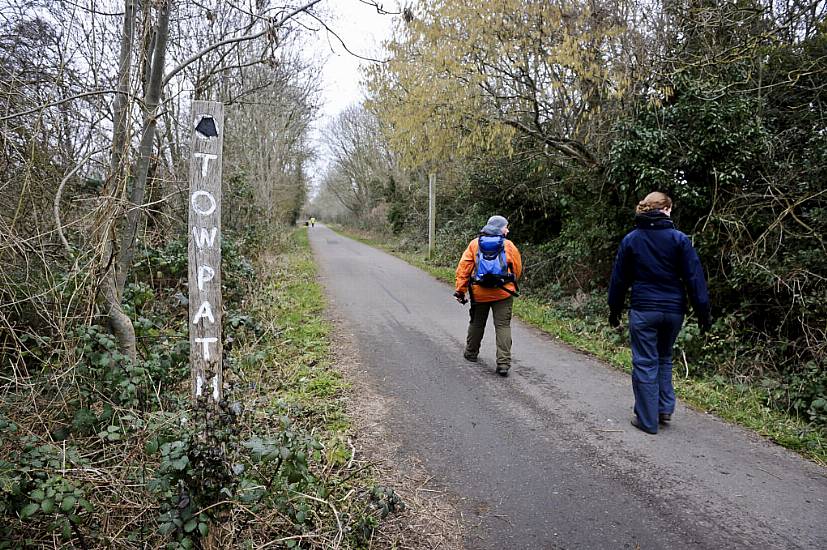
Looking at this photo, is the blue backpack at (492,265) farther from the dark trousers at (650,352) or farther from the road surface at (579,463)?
the dark trousers at (650,352)

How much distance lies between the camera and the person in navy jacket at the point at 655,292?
→ 14.4 ft

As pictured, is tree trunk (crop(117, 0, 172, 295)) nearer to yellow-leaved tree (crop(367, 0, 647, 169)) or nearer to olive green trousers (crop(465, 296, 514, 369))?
olive green trousers (crop(465, 296, 514, 369))

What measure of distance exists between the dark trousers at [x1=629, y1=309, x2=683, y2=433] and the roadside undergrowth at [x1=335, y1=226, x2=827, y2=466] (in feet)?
3.51

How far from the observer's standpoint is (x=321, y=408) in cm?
492

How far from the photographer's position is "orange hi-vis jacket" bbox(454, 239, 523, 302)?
605 cm

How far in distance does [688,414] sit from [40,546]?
17.0ft

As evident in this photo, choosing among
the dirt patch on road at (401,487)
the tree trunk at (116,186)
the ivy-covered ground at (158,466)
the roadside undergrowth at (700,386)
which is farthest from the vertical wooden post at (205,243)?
the roadside undergrowth at (700,386)

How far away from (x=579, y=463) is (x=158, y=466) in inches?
117

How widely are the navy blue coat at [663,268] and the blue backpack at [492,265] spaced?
159 cm

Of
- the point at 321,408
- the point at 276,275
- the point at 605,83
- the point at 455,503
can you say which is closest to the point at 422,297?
the point at 276,275

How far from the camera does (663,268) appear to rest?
4.46 meters

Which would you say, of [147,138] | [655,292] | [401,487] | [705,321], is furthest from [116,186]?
[705,321]

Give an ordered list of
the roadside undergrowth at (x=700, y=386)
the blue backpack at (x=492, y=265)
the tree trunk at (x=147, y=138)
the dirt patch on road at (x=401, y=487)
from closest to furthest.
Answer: the dirt patch on road at (x=401, y=487), the tree trunk at (x=147, y=138), the roadside undergrowth at (x=700, y=386), the blue backpack at (x=492, y=265)

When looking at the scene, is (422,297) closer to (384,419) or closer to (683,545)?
(384,419)
